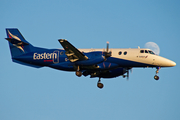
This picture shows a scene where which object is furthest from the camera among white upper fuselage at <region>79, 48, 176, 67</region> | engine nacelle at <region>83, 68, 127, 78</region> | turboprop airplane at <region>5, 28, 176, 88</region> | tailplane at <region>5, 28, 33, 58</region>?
tailplane at <region>5, 28, 33, 58</region>

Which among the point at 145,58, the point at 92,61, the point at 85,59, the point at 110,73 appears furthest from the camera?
the point at 110,73

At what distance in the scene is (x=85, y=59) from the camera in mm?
25344

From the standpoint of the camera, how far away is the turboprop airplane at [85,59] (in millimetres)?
25172

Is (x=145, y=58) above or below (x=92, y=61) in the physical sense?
above

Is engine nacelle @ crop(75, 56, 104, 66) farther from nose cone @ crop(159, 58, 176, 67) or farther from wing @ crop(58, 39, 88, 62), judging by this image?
nose cone @ crop(159, 58, 176, 67)

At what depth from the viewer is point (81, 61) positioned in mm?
25438

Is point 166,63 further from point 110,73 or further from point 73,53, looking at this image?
point 73,53

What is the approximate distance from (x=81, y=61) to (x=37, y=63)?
17.9 ft

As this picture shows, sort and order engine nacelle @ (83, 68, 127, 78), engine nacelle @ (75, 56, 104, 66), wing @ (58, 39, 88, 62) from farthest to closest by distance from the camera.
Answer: engine nacelle @ (83, 68, 127, 78) < engine nacelle @ (75, 56, 104, 66) < wing @ (58, 39, 88, 62)

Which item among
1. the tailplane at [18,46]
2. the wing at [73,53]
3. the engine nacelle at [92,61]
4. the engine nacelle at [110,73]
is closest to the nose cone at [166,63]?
the engine nacelle at [110,73]

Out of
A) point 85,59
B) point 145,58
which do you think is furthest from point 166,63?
point 85,59

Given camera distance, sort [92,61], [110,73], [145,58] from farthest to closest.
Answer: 1. [110,73]
2. [145,58]
3. [92,61]

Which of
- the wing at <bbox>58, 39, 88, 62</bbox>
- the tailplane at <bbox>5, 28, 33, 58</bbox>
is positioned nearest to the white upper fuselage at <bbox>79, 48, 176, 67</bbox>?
the wing at <bbox>58, 39, 88, 62</bbox>

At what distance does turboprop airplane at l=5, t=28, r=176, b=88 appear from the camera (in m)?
25.2
